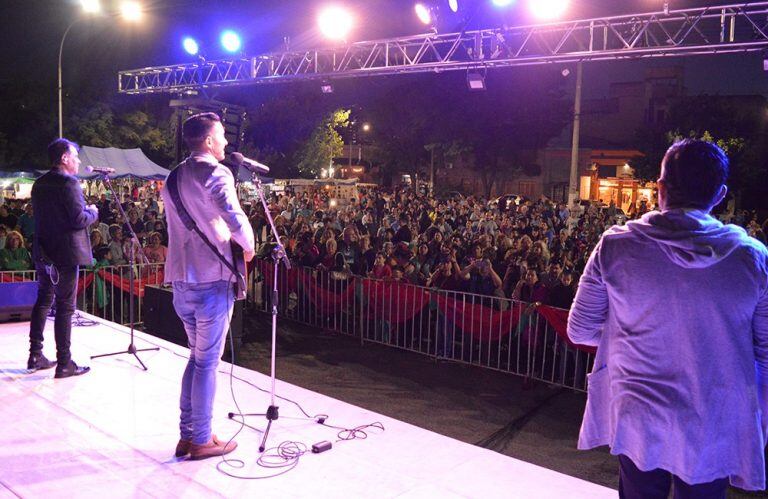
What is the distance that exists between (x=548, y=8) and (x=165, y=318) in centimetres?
782

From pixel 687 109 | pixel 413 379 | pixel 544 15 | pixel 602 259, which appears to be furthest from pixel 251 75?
pixel 687 109

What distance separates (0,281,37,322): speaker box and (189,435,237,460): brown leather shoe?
421cm

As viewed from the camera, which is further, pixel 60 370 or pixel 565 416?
pixel 565 416

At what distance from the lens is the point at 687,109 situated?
35.2 metres

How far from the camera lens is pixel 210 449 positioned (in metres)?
3.54

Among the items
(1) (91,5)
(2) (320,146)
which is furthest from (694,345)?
(2) (320,146)

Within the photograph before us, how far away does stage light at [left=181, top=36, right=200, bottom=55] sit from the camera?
50.9 feet

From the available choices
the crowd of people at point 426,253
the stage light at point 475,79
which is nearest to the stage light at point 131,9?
the crowd of people at point 426,253

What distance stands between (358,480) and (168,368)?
2.54 metres

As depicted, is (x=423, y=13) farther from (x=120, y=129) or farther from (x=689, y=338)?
(x=120, y=129)

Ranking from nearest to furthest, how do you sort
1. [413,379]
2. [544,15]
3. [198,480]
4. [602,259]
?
[602,259], [198,480], [413,379], [544,15]

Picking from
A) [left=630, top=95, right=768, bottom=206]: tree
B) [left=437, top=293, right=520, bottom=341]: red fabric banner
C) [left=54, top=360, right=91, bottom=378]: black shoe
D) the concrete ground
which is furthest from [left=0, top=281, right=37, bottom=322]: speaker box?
[left=630, top=95, right=768, bottom=206]: tree

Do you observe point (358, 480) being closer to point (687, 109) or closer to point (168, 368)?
point (168, 368)

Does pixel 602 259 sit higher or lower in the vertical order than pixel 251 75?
lower
